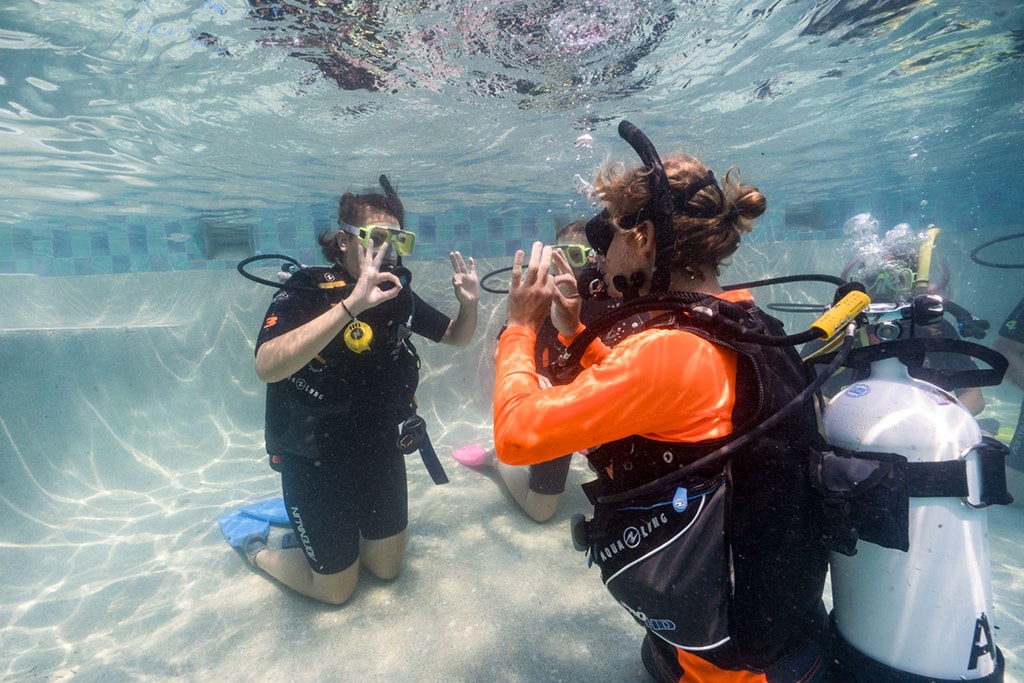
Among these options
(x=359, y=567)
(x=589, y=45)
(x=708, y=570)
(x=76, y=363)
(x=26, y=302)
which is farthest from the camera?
(x=26, y=302)

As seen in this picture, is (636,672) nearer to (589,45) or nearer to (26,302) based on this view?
(589,45)

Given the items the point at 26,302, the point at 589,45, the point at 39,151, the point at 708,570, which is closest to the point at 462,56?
the point at 589,45

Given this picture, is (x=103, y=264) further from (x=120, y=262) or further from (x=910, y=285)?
(x=910, y=285)

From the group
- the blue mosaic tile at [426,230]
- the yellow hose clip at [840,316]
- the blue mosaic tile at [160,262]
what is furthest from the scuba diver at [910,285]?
the blue mosaic tile at [160,262]

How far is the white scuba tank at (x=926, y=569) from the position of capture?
199 centimetres

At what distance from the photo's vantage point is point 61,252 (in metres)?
18.9

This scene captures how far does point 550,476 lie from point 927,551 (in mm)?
3596

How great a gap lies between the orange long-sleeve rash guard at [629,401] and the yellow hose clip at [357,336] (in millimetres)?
2125

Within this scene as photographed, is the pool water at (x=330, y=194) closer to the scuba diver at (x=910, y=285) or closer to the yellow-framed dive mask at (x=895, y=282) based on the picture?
the scuba diver at (x=910, y=285)

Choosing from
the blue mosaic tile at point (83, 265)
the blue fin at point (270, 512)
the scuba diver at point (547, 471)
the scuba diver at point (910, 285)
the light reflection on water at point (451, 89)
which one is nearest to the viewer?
the scuba diver at point (910, 285)

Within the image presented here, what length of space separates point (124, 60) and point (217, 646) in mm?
7936

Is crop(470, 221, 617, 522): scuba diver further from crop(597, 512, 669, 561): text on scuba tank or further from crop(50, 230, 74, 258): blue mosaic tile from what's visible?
crop(50, 230, 74, 258): blue mosaic tile

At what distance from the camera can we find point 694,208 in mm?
2025

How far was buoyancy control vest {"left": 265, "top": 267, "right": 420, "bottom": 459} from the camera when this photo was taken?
400cm
